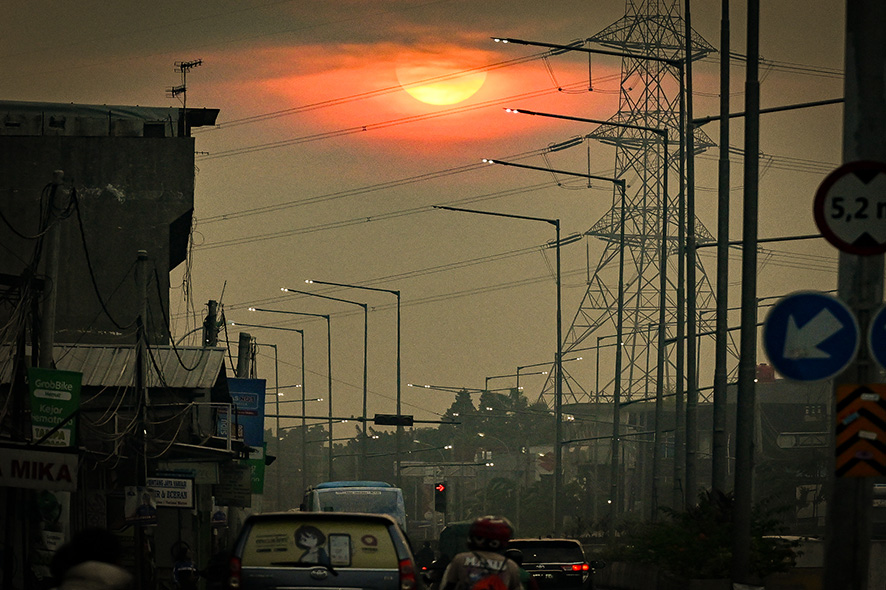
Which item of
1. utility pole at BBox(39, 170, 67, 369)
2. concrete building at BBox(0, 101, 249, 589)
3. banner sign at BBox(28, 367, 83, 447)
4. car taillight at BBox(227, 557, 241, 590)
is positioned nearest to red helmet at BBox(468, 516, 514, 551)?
car taillight at BBox(227, 557, 241, 590)

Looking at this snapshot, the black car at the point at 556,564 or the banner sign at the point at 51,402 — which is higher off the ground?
the banner sign at the point at 51,402

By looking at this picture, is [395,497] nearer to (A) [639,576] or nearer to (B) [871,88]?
(A) [639,576]

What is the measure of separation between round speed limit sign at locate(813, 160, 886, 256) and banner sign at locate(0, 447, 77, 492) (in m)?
11.5

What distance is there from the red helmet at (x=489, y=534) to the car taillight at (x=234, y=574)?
2723mm

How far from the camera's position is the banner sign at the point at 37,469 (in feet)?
62.2

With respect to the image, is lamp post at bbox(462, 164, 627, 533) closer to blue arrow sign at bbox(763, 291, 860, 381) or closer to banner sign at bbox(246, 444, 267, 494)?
banner sign at bbox(246, 444, 267, 494)

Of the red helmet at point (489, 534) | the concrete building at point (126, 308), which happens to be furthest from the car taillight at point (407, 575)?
the concrete building at point (126, 308)

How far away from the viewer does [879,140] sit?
1071 cm

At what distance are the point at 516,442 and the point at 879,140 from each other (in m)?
174

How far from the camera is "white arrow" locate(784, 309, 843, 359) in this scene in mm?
10406

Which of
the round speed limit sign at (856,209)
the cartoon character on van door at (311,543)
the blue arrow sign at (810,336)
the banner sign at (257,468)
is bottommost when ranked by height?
the banner sign at (257,468)

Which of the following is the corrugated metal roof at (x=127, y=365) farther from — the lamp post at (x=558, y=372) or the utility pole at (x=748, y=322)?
the utility pole at (x=748, y=322)

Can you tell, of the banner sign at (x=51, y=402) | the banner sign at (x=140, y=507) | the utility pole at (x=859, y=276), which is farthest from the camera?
the banner sign at (x=140, y=507)

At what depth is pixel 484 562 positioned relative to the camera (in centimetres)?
1105
